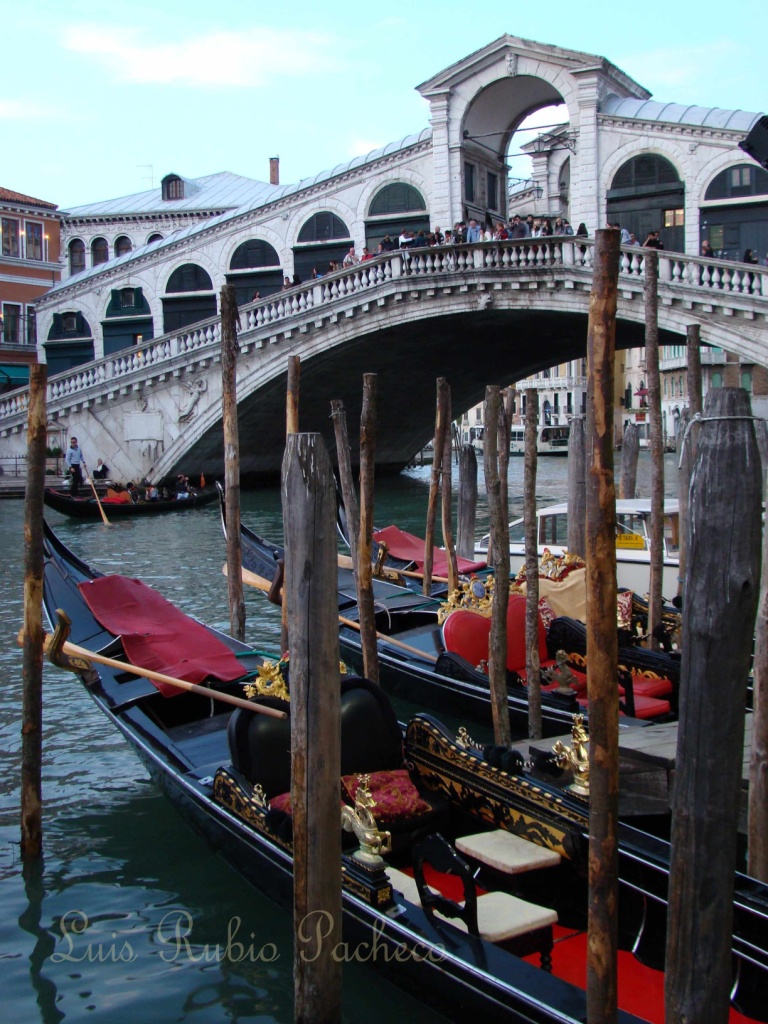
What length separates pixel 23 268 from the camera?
19.9 metres

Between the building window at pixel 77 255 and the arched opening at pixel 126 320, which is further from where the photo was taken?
the building window at pixel 77 255

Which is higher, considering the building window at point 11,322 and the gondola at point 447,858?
the building window at point 11,322

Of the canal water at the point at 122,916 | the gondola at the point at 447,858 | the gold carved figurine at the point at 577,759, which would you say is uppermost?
the gold carved figurine at the point at 577,759

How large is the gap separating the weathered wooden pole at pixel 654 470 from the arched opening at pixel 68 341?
45.5 ft

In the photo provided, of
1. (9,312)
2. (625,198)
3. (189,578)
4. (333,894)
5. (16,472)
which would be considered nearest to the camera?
(333,894)

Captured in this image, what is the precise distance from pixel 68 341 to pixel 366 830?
1697 centimetres

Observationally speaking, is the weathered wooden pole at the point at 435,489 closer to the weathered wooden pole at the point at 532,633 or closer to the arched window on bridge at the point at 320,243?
the weathered wooden pole at the point at 532,633

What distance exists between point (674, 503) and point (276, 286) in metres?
10.8

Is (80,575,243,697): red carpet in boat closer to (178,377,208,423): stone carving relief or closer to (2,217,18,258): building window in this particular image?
(178,377,208,423): stone carving relief

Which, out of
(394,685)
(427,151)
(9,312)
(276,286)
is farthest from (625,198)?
(9,312)

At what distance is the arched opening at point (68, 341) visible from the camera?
1819cm

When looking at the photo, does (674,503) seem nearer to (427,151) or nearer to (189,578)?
(189,578)

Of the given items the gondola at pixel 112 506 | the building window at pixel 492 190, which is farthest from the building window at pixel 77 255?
the building window at pixel 492 190

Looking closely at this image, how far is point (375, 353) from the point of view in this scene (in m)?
14.4
